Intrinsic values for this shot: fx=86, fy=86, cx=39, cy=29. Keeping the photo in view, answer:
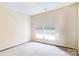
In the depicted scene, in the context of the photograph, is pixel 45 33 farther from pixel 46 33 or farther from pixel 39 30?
pixel 39 30

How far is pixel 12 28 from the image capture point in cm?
358

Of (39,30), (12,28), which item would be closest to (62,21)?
(39,30)

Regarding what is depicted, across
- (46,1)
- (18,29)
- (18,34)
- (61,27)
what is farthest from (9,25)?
(46,1)

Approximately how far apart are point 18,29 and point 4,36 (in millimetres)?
633

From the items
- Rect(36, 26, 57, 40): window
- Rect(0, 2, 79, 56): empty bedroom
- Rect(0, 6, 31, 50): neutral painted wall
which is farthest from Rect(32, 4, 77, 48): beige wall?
Rect(0, 6, 31, 50): neutral painted wall

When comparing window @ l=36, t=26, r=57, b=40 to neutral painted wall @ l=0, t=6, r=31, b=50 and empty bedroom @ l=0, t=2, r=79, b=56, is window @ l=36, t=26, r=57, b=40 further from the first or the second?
neutral painted wall @ l=0, t=6, r=31, b=50

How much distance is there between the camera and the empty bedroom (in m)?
2.28

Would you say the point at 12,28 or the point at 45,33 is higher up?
the point at 12,28

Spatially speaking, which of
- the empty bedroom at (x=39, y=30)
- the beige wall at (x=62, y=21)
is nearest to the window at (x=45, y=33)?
the empty bedroom at (x=39, y=30)

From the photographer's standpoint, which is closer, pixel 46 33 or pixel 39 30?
pixel 46 33

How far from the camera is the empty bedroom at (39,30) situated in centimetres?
228

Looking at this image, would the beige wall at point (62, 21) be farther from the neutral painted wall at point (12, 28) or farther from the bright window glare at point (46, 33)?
the neutral painted wall at point (12, 28)

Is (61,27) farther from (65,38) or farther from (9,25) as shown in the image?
(9,25)

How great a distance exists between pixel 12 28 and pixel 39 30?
5.65 feet
